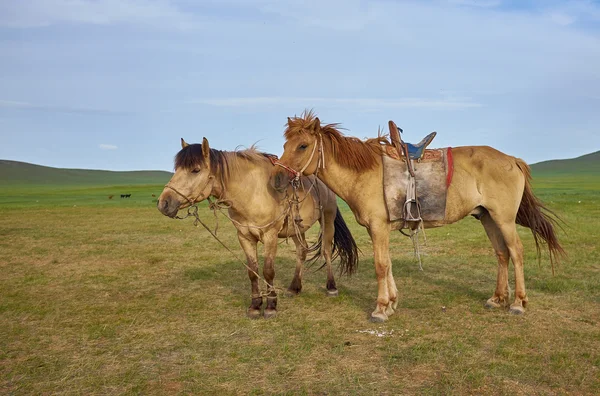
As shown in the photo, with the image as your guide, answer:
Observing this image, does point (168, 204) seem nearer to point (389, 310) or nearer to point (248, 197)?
point (248, 197)

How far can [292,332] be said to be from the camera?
617 centimetres

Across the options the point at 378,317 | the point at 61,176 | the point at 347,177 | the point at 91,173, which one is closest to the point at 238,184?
the point at 347,177

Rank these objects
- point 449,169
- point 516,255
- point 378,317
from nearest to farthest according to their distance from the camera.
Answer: point 378,317
point 449,169
point 516,255

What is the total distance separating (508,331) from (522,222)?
1958 mm

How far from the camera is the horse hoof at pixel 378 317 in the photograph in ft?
21.1

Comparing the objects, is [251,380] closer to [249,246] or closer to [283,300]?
[249,246]

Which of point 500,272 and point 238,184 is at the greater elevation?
point 238,184

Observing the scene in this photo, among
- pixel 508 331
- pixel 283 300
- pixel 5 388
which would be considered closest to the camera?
pixel 5 388

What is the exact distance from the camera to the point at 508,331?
19.5 ft

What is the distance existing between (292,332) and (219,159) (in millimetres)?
2491

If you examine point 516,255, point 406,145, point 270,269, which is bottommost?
point 270,269

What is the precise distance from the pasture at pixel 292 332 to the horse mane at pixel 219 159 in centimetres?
211

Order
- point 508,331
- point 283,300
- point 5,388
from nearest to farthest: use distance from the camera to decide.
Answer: point 5,388 → point 508,331 → point 283,300

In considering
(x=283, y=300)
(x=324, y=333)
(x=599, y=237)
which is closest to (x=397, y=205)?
(x=324, y=333)
